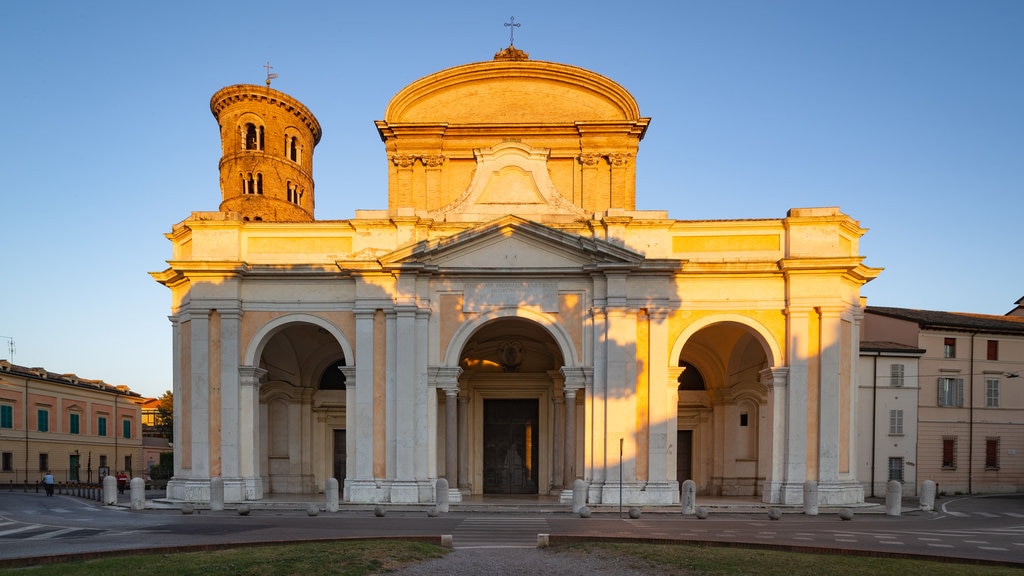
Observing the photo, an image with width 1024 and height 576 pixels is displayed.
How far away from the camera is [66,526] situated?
54.8 feet

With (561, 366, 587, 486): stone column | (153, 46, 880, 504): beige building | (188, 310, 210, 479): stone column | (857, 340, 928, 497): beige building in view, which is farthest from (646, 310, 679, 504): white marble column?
(188, 310, 210, 479): stone column

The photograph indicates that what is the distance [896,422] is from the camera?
3017cm

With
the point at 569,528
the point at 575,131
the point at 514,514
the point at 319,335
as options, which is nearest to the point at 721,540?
the point at 569,528

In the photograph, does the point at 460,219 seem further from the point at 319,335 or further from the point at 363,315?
the point at 319,335

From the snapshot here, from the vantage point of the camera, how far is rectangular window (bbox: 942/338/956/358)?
104 ft

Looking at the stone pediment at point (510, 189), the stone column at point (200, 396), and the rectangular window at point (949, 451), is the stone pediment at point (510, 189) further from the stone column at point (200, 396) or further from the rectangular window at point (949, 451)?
the rectangular window at point (949, 451)

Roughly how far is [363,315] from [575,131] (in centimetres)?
912

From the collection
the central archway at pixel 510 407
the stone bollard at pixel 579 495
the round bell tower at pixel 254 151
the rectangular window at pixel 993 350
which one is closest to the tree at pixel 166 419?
the round bell tower at pixel 254 151

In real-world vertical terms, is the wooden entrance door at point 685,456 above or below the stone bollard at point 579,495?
below

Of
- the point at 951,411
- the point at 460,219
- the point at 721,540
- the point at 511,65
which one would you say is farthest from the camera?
the point at 951,411

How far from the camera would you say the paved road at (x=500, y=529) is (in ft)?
43.6

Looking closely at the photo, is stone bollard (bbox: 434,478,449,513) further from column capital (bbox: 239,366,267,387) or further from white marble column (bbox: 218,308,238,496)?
column capital (bbox: 239,366,267,387)

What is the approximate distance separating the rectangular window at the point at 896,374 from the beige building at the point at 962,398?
0.85ft

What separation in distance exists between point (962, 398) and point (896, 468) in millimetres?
4844
